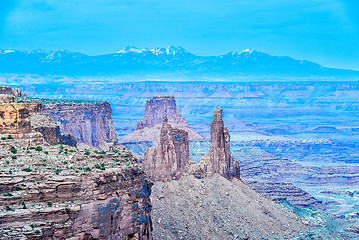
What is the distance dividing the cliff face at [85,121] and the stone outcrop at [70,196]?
69875mm

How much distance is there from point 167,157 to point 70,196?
50.8 metres

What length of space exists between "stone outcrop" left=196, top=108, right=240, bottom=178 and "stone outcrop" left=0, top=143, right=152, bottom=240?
5102 cm

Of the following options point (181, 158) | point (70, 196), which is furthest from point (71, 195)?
point (181, 158)

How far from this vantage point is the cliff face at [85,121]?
9962cm

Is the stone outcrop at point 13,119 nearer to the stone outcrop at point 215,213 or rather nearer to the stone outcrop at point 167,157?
the stone outcrop at point 215,213

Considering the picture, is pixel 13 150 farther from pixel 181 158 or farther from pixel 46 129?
pixel 181 158

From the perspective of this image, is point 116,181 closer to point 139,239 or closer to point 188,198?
point 139,239

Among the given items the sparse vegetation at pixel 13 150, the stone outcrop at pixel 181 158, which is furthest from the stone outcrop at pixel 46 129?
the stone outcrop at pixel 181 158

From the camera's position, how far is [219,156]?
79.2 meters

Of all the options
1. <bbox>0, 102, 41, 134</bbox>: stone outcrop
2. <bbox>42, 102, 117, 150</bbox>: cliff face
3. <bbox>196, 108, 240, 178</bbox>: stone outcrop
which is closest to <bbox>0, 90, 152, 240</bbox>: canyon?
<bbox>0, 102, 41, 134</bbox>: stone outcrop

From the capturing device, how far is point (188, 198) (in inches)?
2707

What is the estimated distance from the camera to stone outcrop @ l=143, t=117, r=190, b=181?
7269 centimetres

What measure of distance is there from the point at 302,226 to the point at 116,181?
54.8 metres

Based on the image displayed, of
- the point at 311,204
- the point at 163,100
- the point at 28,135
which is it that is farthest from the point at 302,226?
the point at 163,100
